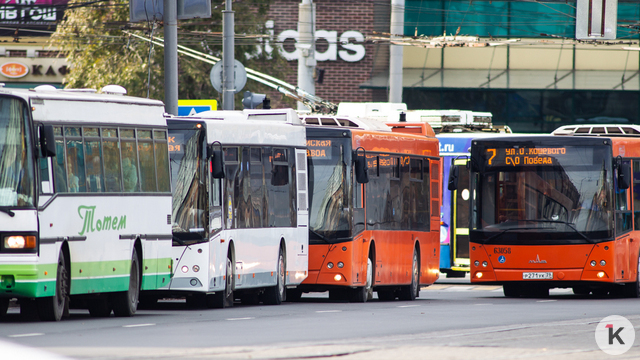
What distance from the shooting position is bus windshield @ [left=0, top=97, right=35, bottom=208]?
43.6 feet

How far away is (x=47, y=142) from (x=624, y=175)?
12.2 m

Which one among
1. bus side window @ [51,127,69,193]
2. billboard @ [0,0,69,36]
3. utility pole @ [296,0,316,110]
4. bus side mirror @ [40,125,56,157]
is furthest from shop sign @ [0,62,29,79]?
bus side mirror @ [40,125,56,157]

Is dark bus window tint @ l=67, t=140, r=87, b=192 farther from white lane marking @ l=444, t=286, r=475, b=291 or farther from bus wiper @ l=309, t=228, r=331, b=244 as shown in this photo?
white lane marking @ l=444, t=286, r=475, b=291

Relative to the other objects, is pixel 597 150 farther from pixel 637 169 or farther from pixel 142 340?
pixel 142 340

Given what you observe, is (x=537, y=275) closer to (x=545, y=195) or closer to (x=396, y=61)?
(x=545, y=195)

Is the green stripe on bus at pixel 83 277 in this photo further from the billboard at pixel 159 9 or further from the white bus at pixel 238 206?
the billboard at pixel 159 9

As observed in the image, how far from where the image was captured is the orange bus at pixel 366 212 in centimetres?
2027

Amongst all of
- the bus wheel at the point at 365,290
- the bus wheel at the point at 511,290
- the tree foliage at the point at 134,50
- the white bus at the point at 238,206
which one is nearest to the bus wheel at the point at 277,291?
the white bus at the point at 238,206

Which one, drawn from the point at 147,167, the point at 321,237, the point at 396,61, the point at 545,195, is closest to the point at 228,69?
the point at 321,237

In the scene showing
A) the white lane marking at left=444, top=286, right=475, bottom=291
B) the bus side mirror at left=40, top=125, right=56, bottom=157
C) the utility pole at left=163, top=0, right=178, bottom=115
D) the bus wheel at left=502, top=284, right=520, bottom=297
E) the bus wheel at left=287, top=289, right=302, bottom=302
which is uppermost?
the utility pole at left=163, top=0, right=178, bottom=115

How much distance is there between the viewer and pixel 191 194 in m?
17.2

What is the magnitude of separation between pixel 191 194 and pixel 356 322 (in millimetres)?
3619

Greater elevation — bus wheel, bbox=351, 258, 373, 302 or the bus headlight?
the bus headlight

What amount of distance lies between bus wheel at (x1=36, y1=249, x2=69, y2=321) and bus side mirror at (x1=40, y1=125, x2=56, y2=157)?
1.13 m
